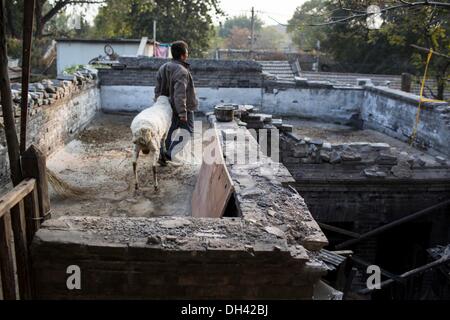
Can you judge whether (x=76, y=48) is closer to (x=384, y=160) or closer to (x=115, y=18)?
(x=115, y=18)

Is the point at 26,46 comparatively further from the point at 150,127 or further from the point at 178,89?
the point at 178,89

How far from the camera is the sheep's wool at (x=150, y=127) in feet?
17.4

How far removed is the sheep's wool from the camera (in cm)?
529

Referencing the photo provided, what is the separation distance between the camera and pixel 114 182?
586 cm

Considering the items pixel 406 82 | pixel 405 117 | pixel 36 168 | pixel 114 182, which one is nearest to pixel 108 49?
pixel 406 82

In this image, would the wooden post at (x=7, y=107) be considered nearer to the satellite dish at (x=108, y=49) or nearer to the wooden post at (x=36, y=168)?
the wooden post at (x=36, y=168)

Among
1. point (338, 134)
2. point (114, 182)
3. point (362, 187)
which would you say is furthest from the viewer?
point (338, 134)

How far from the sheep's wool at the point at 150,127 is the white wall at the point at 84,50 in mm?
12867

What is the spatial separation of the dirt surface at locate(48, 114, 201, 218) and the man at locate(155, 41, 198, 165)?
554 millimetres

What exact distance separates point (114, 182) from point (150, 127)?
108 cm

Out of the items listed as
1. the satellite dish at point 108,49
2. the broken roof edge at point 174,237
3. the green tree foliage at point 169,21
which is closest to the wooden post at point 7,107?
the broken roof edge at point 174,237

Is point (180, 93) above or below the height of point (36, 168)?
above

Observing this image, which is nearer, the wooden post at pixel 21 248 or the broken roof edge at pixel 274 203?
the wooden post at pixel 21 248

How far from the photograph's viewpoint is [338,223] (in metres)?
7.99
